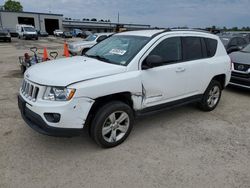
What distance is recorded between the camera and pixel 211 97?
4875 millimetres

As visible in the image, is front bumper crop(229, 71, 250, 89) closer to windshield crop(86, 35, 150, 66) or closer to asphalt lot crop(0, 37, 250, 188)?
asphalt lot crop(0, 37, 250, 188)

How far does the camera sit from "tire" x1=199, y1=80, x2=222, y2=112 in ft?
15.3

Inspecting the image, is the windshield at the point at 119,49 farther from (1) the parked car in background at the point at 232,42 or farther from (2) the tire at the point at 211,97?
(1) the parked car in background at the point at 232,42

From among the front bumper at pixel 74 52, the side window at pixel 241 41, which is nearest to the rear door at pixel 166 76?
the side window at pixel 241 41

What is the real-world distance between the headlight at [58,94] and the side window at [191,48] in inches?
91.7

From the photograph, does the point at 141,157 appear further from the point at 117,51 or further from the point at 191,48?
the point at 191,48

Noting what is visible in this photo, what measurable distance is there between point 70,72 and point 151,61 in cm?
123

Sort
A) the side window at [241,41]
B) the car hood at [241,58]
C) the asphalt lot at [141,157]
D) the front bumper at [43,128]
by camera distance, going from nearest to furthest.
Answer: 1. the asphalt lot at [141,157]
2. the front bumper at [43,128]
3. the car hood at [241,58]
4. the side window at [241,41]

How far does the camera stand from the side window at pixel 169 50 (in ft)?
12.0

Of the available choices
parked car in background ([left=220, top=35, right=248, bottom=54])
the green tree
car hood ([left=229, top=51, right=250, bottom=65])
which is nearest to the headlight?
car hood ([left=229, top=51, right=250, bottom=65])

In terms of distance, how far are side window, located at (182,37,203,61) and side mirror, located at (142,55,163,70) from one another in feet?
3.07

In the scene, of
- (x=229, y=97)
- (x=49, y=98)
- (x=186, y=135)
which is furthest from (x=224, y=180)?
(x=229, y=97)

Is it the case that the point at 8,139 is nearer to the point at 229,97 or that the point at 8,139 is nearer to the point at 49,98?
the point at 49,98

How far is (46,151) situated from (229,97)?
512cm
